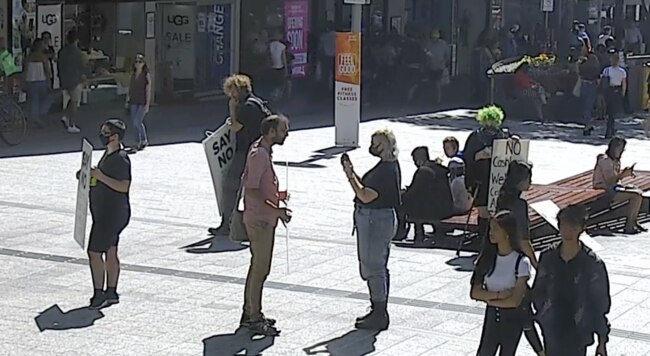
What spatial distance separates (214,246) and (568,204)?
379cm

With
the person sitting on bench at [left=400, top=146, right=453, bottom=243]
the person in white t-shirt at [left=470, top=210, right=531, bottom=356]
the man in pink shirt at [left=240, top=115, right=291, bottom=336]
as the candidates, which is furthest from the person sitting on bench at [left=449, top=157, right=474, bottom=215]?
the person in white t-shirt at [left=470, top=210, right=531, bottom=356]

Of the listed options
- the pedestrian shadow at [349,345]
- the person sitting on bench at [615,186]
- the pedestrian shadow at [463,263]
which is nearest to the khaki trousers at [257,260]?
the pedestrian shadow at [349,345]

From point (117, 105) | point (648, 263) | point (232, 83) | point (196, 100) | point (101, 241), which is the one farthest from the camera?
point (196, 100)

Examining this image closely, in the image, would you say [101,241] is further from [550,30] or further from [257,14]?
[550,30]

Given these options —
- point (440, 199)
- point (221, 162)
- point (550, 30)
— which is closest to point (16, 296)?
point (221, 162)

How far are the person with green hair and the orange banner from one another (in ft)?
27.5

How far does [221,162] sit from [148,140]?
8.64m

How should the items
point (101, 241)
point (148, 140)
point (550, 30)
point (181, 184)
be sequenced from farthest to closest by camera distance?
1. point (550, 30)
2. point (148, 140)
3. point (181, 184)
4. point (101, 241)

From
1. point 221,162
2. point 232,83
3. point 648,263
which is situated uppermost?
point 232,83

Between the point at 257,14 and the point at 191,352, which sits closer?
the point at 191,352

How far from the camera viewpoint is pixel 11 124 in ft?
65.6

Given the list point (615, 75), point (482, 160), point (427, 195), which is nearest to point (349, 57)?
point (615, 75)

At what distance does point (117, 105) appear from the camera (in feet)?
87.5

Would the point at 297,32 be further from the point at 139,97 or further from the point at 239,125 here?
the point at 239,125
